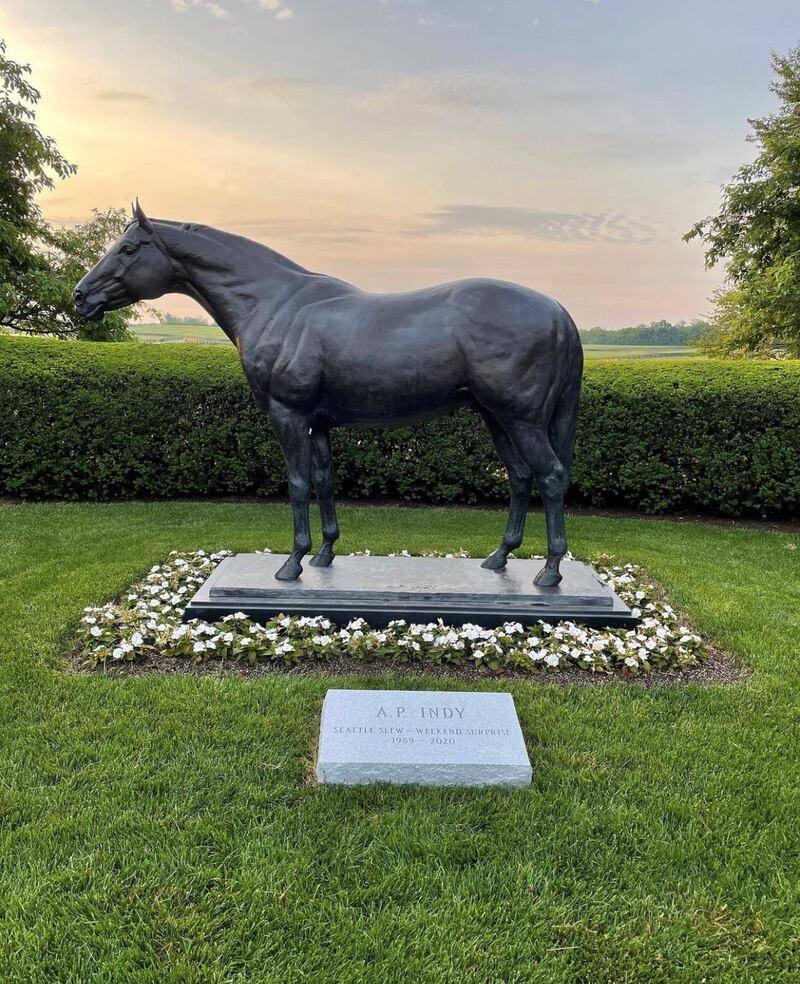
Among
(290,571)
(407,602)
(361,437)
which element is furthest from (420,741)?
(361,437)

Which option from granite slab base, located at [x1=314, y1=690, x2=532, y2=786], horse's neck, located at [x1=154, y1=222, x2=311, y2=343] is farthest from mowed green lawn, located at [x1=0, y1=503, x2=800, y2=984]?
horse's neck, located at [x1=154, y1=222, x2=311, y2=343]

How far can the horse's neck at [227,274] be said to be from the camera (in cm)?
432

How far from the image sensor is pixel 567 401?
14.3 feet

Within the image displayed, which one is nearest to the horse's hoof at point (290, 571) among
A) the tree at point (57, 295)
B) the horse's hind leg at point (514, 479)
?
the horse's hind leg at point (514, 479)

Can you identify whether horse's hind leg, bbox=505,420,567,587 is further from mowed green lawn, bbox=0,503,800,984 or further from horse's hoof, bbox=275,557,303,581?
horse's hoof, bbox=275,557,303,581

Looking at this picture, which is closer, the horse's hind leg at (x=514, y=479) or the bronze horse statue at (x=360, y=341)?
the bronze horse statue at (x=360, y=341)

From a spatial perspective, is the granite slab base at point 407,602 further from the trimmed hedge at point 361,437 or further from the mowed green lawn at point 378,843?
the trimmed hedge at point 361,437

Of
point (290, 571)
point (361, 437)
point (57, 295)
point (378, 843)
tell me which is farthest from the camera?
point (57, 295)

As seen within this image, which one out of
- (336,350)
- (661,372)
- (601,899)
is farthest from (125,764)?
(661,372)

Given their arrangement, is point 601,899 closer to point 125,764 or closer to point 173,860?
point 173,860

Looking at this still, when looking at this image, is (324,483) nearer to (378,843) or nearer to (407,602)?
(407,602)

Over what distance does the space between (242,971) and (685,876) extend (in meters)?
1.61

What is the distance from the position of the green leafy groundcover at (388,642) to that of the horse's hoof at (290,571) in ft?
1.03

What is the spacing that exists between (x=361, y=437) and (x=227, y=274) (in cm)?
465
